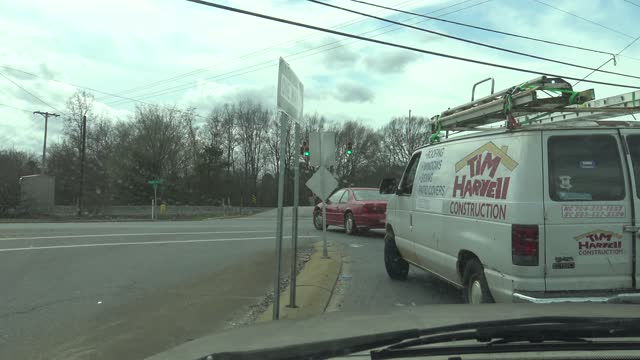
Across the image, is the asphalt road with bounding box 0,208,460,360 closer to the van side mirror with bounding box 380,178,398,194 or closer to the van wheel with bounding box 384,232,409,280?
the van wheel with bounding box 384,232,409,280

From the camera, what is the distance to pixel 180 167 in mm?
56375

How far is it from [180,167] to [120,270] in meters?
48.2

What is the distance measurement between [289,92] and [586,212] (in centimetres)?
317

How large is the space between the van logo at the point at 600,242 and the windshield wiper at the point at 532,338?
8.23ft

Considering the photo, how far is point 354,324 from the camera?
8.16ft

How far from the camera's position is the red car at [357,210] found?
16.0m

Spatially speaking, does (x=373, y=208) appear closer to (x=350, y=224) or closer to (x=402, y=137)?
(x=350, y=224)

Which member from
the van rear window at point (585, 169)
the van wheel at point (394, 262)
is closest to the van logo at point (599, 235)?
the van rear window at point (585, 169)

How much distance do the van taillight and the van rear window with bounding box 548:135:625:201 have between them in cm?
38

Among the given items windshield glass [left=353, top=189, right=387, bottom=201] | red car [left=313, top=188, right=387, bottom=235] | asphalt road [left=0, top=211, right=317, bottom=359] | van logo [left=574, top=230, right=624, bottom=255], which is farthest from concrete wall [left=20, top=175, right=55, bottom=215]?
van logo [left=574, top=230, right=624, bottom=255]

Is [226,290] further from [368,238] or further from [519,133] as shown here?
[368,238]

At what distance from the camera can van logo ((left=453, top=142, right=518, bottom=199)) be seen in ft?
16.4

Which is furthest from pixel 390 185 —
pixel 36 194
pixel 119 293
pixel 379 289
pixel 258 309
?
pixel 36 194

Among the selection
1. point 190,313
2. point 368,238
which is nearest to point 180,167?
point 368,238
